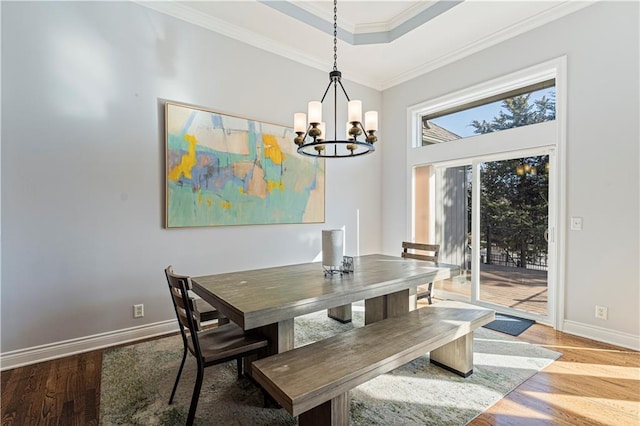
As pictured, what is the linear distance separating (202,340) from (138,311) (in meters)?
1.40

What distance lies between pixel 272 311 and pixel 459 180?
3.50 m

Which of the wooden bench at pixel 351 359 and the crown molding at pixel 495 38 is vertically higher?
the crown molding at pixel 495 38

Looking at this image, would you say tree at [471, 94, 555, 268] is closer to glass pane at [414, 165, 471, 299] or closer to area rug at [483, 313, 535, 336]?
glass pane at [414, 165, 471, 299]

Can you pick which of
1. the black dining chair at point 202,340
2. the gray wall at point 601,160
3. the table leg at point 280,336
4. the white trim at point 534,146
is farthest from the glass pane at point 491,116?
the black dining chair at point 202,340

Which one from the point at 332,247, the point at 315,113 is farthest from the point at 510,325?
the point at 315,113

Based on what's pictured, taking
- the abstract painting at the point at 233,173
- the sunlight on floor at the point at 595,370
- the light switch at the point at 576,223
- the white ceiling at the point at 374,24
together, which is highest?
the white ceiling at the point at 374,24

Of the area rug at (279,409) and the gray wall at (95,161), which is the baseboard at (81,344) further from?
the area rug at (279,409)

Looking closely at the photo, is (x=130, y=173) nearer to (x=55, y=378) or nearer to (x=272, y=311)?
(x=55, y=378)

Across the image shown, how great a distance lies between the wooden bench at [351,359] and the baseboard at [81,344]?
2.00m

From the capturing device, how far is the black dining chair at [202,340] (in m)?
1.74

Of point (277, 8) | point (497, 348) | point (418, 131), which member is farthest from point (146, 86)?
point (497, 348)

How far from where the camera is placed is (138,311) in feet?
9.86

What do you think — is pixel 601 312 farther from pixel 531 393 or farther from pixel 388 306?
pixel 388 306

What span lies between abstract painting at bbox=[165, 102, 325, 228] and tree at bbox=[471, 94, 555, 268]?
2.16m
